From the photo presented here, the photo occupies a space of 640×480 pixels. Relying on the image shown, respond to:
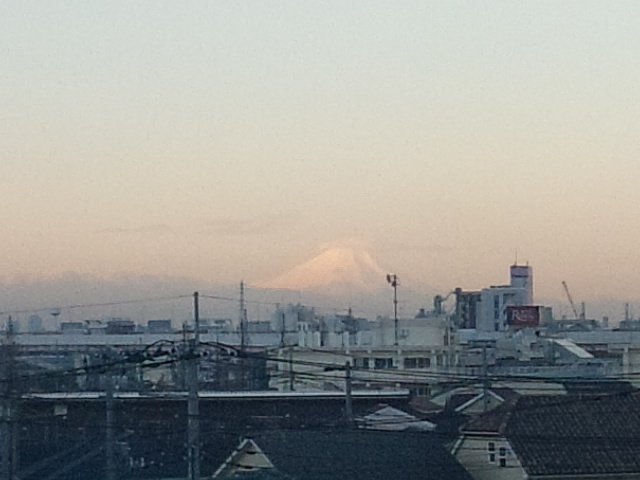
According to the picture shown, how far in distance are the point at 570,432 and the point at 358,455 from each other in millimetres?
5236

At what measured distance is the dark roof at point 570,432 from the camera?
30156 mm

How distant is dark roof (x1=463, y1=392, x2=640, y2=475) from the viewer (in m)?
30.2

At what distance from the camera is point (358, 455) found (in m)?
29.7

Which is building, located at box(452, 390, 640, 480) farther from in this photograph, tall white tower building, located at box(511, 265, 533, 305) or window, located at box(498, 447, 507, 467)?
tall white tower building, located at box(511, 265, 533, 305)

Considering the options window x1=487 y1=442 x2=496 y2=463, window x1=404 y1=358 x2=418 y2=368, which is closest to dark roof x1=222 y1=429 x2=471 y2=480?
window x1=487 y1=442 x2=496 y2=463

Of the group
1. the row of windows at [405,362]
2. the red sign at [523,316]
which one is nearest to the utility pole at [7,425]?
the row of windows at [405,362]

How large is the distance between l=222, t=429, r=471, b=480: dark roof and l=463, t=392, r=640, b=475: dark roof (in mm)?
1197

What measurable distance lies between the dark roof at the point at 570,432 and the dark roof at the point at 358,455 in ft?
3.93

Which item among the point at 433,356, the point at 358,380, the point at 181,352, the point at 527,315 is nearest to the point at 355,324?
the point at 527,315

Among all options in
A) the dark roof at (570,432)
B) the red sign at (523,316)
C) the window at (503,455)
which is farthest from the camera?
A: the red sign at (523,316)

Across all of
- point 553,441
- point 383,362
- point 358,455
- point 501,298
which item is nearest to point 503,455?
point 553,441

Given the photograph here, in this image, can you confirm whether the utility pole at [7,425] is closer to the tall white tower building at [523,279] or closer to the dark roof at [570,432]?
the dark roof at [570,432]

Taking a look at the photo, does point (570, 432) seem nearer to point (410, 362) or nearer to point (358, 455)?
point (358, 455)

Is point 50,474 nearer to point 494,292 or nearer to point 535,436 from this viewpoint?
point 535,436
